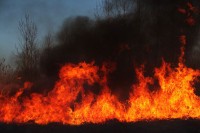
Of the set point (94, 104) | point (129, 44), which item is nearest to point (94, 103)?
point (94, 104)

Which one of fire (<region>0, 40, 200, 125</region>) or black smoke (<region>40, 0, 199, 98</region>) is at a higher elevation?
black smoke (<region>40, 0, 199, 98</region>)

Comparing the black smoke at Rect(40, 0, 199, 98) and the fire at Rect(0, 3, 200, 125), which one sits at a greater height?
the black smoke at Rect(40, 0, 199, 98)

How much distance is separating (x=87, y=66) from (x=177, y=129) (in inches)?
228

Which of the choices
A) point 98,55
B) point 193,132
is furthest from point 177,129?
point 98,55

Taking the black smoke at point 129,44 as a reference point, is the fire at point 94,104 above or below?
below

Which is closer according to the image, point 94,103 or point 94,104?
point 94,104

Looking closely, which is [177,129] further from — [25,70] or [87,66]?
[25,70]

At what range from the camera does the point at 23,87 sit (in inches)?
819

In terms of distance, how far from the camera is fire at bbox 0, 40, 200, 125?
18.2 m

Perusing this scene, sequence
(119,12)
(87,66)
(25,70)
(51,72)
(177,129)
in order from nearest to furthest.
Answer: (177,129)
(87,66)
(51,72)
(119,12)
(25,70)

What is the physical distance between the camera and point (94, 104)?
1877cm

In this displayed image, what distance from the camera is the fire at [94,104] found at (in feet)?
59.6

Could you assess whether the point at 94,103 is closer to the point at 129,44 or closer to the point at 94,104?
the point at 94,104

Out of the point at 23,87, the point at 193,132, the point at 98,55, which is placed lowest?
the point at 193,132
